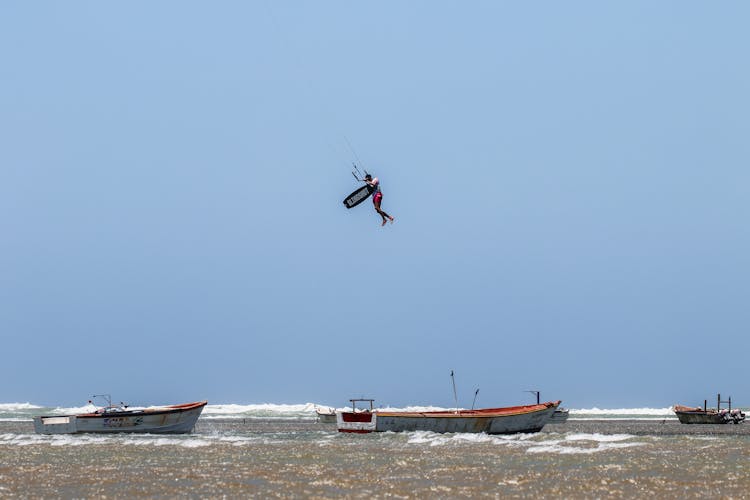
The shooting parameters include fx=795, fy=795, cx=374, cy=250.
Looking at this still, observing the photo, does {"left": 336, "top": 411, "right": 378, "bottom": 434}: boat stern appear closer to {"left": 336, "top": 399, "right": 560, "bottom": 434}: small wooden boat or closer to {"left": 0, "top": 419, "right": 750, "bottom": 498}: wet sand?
{"left": 336, "top": 399, "right": 560, "bottom": 434}: small wooden boat

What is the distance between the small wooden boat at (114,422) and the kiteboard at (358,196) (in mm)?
20133

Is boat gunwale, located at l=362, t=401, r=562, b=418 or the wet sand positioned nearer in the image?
the wet sand

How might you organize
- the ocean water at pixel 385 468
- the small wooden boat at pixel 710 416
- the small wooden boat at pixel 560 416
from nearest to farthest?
1. the ocean water at pixel 385 468
2. the small wooden boat at pixel 710 416
3. the small wooden boat at pixel 560 416

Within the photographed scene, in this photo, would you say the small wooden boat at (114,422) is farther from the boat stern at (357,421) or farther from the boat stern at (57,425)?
the boat stern at (357,421)

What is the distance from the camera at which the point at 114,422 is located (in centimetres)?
4681

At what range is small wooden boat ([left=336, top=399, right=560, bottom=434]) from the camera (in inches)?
1743

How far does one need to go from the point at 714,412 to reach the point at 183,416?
148 ft

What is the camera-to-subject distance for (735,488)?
2161 centimetres

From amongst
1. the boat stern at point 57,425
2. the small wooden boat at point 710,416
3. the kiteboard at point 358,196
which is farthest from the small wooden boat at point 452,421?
the small wooden boat at point 710,416

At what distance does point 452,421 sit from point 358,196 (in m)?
17.6

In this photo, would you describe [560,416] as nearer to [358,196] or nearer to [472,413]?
[472,413]

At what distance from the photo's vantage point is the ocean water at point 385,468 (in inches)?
849

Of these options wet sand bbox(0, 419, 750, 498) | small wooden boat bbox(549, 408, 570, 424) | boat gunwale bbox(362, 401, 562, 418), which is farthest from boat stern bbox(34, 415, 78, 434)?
small wooden boat bbox(549, 408, 570, 424)

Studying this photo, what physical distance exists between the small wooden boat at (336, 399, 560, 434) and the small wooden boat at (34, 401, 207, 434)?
930 centimetres
